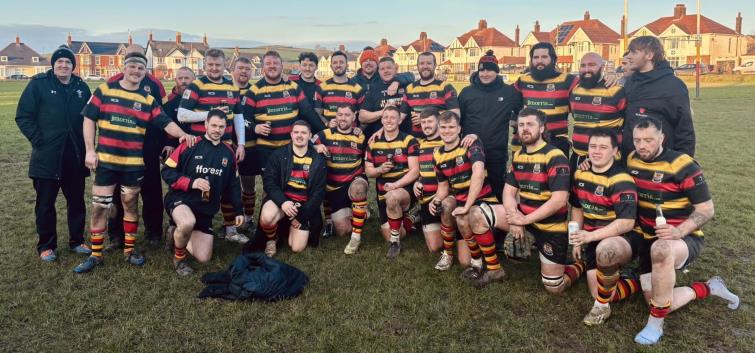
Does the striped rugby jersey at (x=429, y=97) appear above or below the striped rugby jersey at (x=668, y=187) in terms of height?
above

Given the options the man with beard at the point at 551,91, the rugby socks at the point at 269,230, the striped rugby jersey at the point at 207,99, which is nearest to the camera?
the man with beard at the point at 551,91

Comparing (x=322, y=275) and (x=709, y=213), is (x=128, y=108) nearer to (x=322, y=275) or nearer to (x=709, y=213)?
(x=322, y=275)

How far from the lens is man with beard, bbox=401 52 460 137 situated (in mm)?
6952

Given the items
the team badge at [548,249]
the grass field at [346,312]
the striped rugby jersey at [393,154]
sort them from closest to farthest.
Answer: the grass field at [346,312] < the team badge at [548,249] < the striped rugby jersey at [393,154]

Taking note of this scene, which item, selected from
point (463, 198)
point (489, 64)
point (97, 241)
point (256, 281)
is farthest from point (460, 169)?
point (97, 241)

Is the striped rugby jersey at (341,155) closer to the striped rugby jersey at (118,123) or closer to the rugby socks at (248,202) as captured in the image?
the rugby socks at (248,202)

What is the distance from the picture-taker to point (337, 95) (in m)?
7.71

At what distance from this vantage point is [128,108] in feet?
19.5

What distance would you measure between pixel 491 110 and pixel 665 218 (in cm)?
256

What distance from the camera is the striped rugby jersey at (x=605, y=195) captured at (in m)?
4.55

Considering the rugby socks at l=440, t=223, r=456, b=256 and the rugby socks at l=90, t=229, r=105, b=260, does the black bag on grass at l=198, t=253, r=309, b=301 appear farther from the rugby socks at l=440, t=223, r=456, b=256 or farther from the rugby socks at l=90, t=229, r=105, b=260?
the rugby socks at l=440, t=223, r=456, b=256

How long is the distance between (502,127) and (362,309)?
3039 millimetres

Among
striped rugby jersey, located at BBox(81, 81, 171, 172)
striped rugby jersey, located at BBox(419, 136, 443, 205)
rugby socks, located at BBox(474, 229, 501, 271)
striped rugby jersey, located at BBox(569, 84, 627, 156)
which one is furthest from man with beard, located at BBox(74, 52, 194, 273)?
striped rugby jersey, located at BBox(569, 84, 627, 156)

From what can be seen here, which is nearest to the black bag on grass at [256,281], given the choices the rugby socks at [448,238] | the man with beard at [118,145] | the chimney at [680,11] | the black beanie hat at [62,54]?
the man with beard at [118,145]
